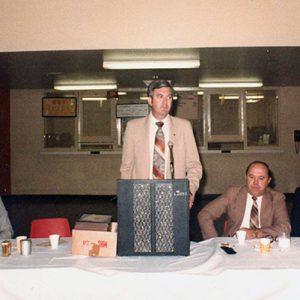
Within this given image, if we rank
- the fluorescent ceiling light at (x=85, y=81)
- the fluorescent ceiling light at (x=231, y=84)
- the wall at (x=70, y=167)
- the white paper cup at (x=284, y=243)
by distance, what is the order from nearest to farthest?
the white paper cup at (x=284, y=243)
the fluorescent ceiling light at (x=85, y=81)
the fluorescent ceiling light at (x=231, y=84)
the wall at (x=70, y=167)

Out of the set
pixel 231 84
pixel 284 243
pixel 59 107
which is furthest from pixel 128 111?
pixel 284 243

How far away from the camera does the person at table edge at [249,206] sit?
3248 millimetres

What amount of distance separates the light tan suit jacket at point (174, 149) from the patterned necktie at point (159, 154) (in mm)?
56

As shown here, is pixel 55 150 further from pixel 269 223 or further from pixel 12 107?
pixel 269 223

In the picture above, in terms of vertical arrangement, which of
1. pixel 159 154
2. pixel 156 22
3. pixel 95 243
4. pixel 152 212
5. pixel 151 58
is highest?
pixel 156 22

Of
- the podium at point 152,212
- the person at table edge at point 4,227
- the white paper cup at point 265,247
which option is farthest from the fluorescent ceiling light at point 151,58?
the white paper cup at point 265,247

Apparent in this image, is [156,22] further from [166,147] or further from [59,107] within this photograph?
[59,107]

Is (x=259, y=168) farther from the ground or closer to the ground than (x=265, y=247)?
farther from the ground

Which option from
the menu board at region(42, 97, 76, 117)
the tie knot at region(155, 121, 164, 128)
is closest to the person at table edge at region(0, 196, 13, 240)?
the tie knot at region(155, 121, 164, 128)

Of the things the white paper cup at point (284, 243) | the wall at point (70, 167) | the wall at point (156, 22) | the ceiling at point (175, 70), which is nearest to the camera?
the white paper cup at point (284, 243)

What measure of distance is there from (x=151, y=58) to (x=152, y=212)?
4141mm

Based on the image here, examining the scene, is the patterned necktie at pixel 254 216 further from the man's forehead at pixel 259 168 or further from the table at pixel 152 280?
the table at pixel 152 280

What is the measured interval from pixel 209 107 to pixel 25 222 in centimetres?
487

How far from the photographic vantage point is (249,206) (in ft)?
10.9
